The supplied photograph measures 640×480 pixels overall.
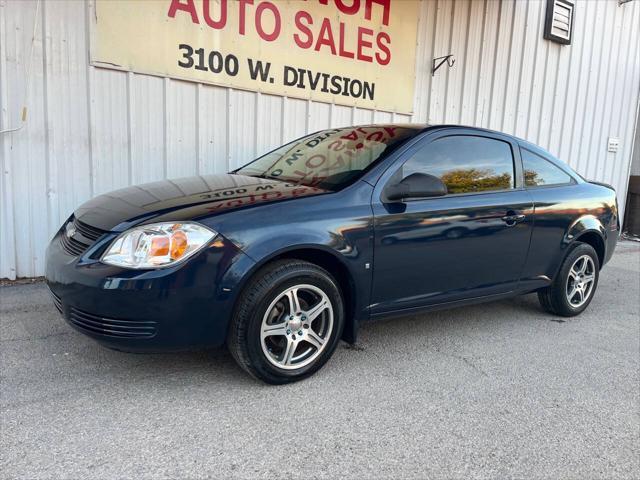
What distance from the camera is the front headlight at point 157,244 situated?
264 cm

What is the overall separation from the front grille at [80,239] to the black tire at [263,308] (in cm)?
87

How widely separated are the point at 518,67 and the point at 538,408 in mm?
7074

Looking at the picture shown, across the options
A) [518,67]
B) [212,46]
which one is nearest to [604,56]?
[518,67]

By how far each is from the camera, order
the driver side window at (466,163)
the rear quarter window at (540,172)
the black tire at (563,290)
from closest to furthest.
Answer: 1. the driver side window at (466,163)
2. the rear quarter window at (540,172)
3. the black tire at (563,290)

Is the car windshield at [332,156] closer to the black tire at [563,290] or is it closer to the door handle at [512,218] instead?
the door handle at [512,218]

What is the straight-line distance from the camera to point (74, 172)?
4984 mm

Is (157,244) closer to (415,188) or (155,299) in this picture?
(155,299)

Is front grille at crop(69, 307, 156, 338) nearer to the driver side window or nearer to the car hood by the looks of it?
the car hood

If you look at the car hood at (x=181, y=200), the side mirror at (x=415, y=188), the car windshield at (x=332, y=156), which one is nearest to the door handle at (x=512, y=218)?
the side mirror at (x=415, y=188)

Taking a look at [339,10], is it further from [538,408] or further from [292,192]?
[538,408]

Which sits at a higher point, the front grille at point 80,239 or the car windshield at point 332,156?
the car windshield at point 332,156

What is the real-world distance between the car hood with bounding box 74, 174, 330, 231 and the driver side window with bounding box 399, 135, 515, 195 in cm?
83

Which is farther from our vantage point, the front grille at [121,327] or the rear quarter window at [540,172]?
the rear quarter window at [540,172]

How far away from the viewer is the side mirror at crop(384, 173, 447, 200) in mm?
3234
